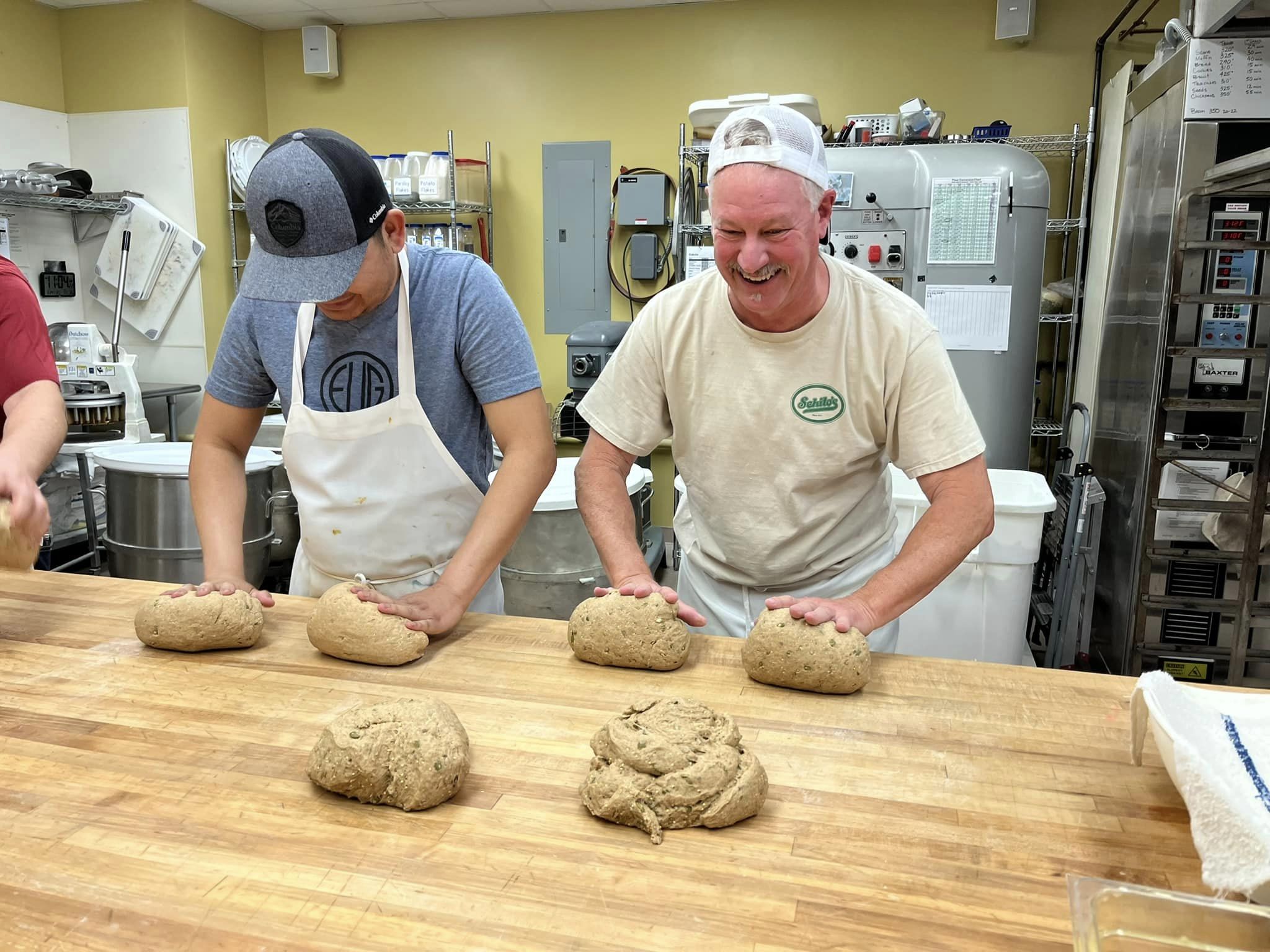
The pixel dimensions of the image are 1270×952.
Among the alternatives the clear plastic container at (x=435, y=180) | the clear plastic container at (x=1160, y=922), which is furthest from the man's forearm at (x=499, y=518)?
the clear plastic container at (x=435, y=180)

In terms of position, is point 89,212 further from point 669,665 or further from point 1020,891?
point 1020,891

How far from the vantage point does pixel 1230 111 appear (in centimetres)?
289

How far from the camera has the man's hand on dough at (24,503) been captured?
55.4 inches

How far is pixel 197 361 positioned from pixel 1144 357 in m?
4.76

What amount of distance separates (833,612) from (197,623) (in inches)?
39.2

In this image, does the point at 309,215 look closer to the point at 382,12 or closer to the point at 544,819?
the point at 544,819

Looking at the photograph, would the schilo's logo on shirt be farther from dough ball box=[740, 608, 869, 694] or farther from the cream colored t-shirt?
dough ball box=[740, 608, 869, 694]

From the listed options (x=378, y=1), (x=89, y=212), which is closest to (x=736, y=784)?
(x=378, y=1)

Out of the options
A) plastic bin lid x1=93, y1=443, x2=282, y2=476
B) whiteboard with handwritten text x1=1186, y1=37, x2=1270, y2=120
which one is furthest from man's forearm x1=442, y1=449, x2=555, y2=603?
whiteboard with handwritten text x1=1186, y1=37, x2=1270, y2=120

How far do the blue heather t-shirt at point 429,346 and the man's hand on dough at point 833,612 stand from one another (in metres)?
0.59

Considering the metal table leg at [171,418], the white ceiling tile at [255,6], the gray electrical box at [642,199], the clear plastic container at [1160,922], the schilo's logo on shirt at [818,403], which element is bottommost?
the metal table leg at [171,418]

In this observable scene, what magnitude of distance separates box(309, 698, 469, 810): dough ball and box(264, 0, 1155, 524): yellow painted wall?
4.27m

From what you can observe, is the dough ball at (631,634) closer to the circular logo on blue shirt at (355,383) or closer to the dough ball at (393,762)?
the dough ball at (393,762)

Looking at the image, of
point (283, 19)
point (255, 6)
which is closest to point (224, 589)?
point (255, 6)
